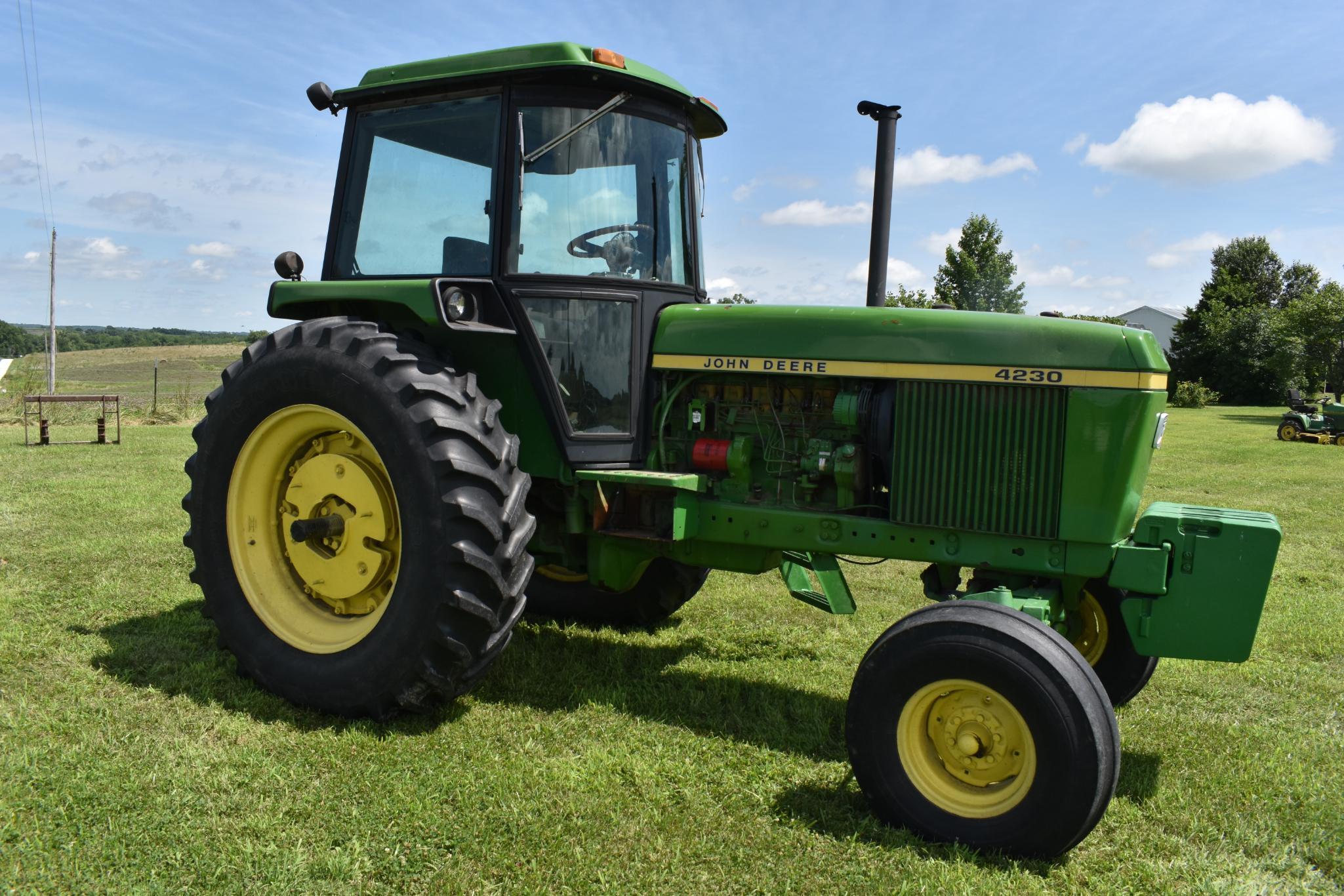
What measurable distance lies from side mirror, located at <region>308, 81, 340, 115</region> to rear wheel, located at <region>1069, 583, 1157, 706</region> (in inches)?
164

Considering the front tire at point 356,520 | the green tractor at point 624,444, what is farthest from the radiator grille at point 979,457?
the front tire at point 356,520

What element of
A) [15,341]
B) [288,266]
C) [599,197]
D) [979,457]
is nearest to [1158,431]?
[979,457]

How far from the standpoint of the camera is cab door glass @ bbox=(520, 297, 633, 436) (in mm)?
4047

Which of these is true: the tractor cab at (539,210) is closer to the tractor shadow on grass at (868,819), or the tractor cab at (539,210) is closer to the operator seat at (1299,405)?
the tractor shadow on grass at (868,819)

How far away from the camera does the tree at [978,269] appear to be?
2894cm

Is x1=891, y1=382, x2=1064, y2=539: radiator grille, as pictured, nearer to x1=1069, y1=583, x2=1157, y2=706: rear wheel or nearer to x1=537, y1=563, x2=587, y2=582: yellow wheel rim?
x1=1069, y1=583, x2=1157, y2=706: rear wheel

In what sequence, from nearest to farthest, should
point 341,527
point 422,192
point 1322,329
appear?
1. point 341,527
2. point 422,192
3. point 1322,329

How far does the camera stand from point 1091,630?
13.9 feet

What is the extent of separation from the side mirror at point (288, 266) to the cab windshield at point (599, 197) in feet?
4.32

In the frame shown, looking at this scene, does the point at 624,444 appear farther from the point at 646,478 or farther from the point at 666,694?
the point at 666,694

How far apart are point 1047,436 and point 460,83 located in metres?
2.90

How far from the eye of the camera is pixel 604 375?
13.6ft

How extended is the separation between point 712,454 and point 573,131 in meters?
1.51

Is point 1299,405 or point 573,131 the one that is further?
point 1299,405
